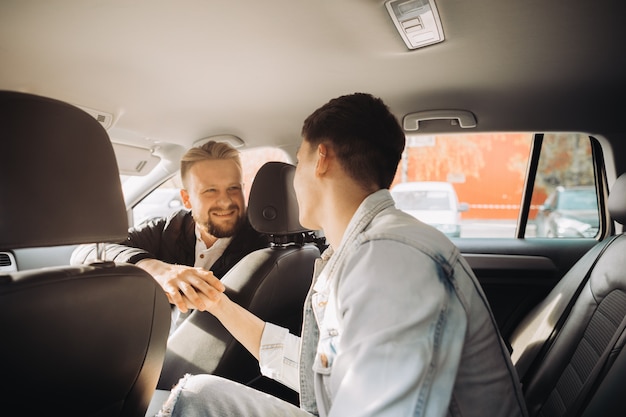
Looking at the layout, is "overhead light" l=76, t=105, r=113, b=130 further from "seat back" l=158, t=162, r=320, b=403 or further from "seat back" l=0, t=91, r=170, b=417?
"seat back" l=0, t=91, r=170, b=417

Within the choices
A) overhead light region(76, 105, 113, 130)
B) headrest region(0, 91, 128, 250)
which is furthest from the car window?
overhead light region(76, 105, 113, 130)

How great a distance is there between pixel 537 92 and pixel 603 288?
43.5 inches

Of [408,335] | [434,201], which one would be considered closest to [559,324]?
[408,335]

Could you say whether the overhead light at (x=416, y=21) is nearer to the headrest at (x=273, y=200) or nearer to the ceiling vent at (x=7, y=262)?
the headrest at (x=273, y=200)

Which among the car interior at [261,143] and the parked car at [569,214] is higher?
the car interior at [261,143]

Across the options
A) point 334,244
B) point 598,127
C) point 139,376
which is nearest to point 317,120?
point 334,244

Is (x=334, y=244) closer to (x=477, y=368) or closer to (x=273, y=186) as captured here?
(x=477, y=368)

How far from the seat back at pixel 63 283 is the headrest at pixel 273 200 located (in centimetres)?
101

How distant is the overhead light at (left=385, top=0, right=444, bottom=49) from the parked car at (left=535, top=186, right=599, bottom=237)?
210 cm

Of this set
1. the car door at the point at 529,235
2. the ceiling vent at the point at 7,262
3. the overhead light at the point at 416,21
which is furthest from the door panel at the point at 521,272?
the ceiling vent at the point at 7,262

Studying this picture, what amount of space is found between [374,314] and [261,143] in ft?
8.50

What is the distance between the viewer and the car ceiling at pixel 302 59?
5.34ft

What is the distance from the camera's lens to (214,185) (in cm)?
249

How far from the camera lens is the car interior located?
1.04 metres
